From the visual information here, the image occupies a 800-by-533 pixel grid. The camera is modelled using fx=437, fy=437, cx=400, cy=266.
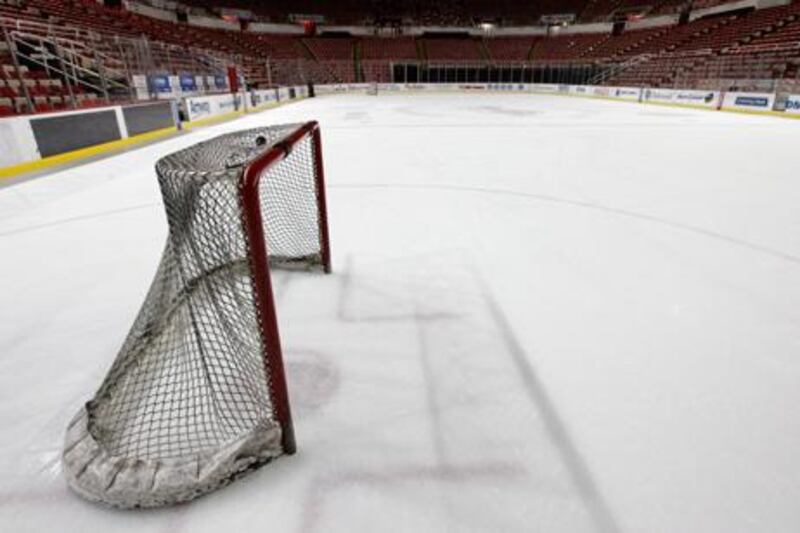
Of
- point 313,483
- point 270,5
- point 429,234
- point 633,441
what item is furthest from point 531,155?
point 270,5

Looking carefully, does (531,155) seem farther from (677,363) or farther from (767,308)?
(677,363)

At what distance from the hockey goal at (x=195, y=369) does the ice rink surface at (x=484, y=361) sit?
9 cm

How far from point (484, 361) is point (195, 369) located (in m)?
1.32

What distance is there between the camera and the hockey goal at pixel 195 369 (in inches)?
54.3

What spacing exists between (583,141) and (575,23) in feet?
119

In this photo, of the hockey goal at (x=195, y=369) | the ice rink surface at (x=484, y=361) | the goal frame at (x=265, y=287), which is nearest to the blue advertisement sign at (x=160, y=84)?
the ice rink surface at (x=484, y=361)

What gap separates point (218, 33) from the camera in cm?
3016

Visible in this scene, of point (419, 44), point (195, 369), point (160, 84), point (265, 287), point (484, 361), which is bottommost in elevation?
point (484, 361)

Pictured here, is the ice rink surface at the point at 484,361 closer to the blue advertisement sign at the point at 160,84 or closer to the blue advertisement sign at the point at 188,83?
the blue advertisement sign at the point at 160,84

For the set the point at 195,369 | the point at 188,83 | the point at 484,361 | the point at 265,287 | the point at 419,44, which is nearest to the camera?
the point at 265,287

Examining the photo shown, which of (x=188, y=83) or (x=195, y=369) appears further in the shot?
(x=188, y=83)

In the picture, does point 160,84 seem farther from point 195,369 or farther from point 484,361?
point 484,361

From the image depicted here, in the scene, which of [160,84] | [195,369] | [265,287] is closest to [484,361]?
[265,287]

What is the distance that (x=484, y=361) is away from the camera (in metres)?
2.11
